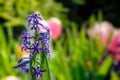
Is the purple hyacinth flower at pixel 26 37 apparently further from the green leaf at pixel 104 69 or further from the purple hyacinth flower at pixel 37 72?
the green leaf at pixel 104 69

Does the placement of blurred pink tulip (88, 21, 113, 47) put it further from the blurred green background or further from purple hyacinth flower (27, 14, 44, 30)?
purple hyacinth flower (27, 14, 44, 30)

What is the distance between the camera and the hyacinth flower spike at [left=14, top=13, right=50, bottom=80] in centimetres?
47

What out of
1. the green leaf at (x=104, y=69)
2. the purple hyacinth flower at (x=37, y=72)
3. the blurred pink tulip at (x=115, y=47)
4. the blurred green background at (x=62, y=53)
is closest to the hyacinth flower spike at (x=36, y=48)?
the purple hyacinth flower at (x=37, y=72)

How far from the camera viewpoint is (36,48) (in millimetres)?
463

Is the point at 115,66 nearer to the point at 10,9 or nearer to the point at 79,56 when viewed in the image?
the point at 79,56

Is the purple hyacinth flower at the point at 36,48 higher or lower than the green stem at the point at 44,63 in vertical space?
higher

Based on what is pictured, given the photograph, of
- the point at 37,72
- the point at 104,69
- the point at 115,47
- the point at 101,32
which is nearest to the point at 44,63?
the point at 37,72

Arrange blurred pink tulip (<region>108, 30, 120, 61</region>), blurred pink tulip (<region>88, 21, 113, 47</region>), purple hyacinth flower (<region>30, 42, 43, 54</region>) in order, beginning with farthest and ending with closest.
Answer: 1. blurred pink tulip (<region>88, 21, 113, 47</region>)
2. blurred pink tulip (<region>108, 30, 120, 61</region>)
3. purple hyacinth flower (<region>30, 42, 43, 54</region>)

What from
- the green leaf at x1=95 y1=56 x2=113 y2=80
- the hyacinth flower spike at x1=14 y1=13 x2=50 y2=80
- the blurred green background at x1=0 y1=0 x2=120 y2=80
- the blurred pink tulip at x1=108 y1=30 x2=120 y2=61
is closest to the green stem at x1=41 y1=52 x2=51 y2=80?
the hyacinth flower spike at x1=14 y1=13 x2=50 y2=80

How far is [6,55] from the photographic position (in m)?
1.85

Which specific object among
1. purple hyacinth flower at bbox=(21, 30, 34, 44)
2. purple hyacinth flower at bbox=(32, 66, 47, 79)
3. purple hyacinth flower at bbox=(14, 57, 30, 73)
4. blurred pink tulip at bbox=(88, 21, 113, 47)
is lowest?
purple hyacinth flower at bbox=(32, 66, 47, 79)

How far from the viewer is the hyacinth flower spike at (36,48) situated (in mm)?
468

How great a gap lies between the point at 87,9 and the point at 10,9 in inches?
107

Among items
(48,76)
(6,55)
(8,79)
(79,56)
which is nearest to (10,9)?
(6,55)
